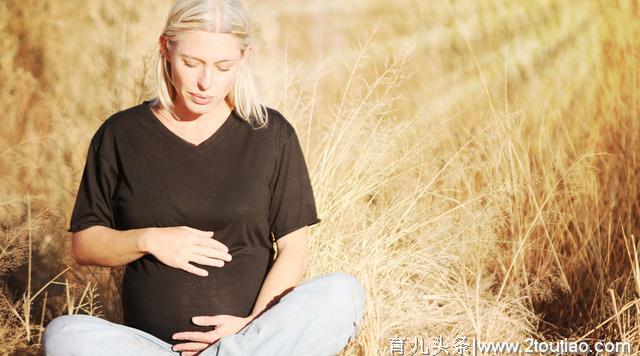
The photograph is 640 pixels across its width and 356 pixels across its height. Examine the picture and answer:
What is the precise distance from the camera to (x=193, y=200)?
2.15 metres

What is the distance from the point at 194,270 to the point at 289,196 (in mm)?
304

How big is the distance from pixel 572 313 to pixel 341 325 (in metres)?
1.13

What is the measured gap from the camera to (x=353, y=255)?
273 centimetres

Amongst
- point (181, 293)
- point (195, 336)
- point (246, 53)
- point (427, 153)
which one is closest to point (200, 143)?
point (246, 53)

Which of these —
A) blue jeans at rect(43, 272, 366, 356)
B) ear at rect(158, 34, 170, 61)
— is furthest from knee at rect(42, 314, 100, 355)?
ear at rect(158, 34, 170, 61)

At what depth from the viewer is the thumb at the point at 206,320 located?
209cm

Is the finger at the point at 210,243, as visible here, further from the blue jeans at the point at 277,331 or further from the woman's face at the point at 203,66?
the woman's face at the point at 203,66

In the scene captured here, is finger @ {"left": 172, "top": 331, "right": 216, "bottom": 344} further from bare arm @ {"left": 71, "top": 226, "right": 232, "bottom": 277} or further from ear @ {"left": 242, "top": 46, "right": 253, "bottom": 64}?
ear @ {"left": 242, "top": 46, "right": 253, "bottom": 64}

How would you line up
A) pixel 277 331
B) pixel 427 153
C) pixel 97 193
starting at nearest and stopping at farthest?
pixel 277 331, pixel 97 193, pixel 427 153

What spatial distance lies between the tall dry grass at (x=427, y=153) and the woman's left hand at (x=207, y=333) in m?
0.45

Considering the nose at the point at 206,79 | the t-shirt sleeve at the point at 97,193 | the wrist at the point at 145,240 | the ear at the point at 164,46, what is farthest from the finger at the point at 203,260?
the ear at the point at 164,46

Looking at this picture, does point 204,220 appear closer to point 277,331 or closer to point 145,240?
point 145,240

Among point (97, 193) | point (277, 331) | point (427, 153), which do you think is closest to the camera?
point (277, 331)

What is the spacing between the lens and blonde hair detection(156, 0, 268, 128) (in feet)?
6.79
